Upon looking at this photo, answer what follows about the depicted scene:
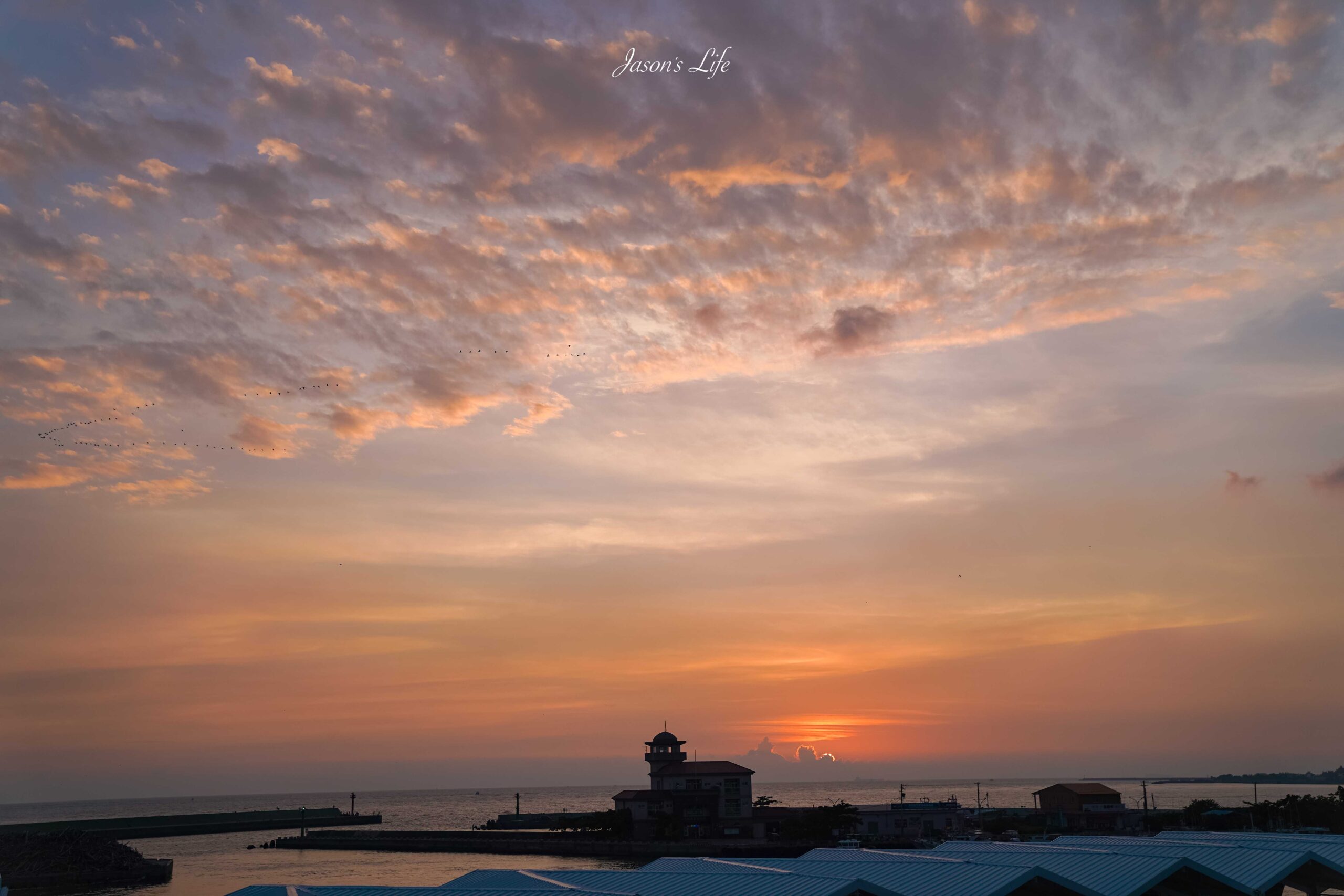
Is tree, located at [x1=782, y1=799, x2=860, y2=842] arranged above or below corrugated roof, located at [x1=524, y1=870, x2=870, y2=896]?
below

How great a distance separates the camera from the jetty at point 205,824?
429ft

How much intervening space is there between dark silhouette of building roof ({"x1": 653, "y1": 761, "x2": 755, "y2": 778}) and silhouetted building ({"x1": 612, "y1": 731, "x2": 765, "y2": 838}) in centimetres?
5

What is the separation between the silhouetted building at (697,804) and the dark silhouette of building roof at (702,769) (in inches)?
1.8

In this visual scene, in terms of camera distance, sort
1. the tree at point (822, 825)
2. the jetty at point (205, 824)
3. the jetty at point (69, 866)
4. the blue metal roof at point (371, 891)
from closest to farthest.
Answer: the blue metal roof at point (371, 891), the jetty at point (69, 866), the tree at point (822, 825), the jetty at point (205, 824)

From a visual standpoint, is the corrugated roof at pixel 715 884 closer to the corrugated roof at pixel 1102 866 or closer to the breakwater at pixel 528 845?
the corrugated roof at pixel 1102 866

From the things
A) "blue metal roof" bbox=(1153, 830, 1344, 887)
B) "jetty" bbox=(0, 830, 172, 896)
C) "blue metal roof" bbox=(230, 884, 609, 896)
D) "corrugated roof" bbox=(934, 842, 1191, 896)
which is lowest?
"jetty" bbox=(0, 830, 172, 896)

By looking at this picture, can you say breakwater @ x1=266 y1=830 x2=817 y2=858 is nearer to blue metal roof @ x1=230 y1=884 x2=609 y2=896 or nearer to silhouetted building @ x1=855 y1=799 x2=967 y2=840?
silhouetted building @ x1=855 y1=799 x2=967 y2=840

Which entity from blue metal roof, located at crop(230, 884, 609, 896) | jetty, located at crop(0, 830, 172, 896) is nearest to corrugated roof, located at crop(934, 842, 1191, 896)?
blue metal roof, located at crop(230, 884, 609, 896)

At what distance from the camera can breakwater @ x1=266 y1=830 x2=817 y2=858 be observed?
269 ft

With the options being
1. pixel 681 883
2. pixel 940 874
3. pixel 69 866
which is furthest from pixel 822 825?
pixel 681 883

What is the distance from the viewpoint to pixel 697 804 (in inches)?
3593

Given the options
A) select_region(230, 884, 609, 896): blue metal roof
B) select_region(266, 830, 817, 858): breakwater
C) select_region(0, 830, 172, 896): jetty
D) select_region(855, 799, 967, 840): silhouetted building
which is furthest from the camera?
select_region(855, 799, 967, 840): silhouetted building

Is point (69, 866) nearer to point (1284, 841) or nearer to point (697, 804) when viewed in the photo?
point (697, 804)

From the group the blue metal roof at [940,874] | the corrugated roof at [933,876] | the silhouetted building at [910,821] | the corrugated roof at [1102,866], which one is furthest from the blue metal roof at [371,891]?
the silhouetted building at [910,821]
